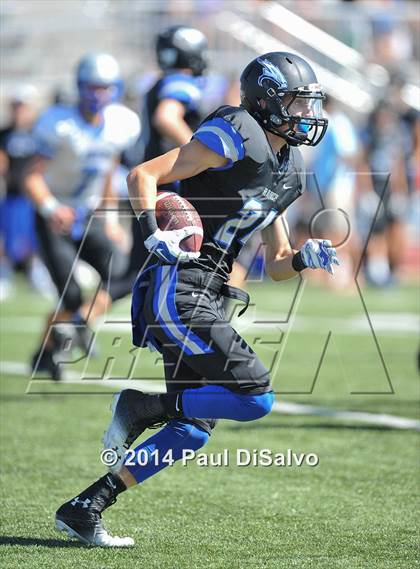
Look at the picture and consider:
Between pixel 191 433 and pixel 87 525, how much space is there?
48 cm

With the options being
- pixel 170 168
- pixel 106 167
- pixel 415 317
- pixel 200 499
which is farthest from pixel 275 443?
pixel 415 317

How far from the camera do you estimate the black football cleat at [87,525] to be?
4.00 meters

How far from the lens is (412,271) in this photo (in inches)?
603

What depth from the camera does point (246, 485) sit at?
4.96 meters

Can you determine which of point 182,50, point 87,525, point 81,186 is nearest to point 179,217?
point 87,525

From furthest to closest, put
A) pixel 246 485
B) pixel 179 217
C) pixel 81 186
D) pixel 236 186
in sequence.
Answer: pixel 81 186 < pixel 246 485 < pixel 236 186 < pixel 179 217

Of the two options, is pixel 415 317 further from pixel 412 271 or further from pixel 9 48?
pixel 9 48

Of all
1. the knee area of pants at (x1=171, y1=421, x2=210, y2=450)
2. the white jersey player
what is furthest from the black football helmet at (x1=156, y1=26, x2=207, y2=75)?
the knee area of pants at (x1=171, y1=421, x2=210, y2=450)

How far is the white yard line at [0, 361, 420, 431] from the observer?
6.20 metres

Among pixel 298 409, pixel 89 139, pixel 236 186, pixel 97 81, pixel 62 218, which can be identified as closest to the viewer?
pixel 236 186

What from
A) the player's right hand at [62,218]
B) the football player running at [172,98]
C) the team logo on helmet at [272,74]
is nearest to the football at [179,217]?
the team logo on helmet at [272,74]

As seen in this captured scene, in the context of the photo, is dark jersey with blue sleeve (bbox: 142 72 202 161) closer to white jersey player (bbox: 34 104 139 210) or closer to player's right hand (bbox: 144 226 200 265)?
white jersey player (bbox: 34 104 139 210)

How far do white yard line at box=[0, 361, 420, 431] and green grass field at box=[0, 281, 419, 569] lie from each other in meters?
0.07

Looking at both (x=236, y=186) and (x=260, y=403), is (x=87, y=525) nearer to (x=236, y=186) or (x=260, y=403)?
(x=260, y=403)
